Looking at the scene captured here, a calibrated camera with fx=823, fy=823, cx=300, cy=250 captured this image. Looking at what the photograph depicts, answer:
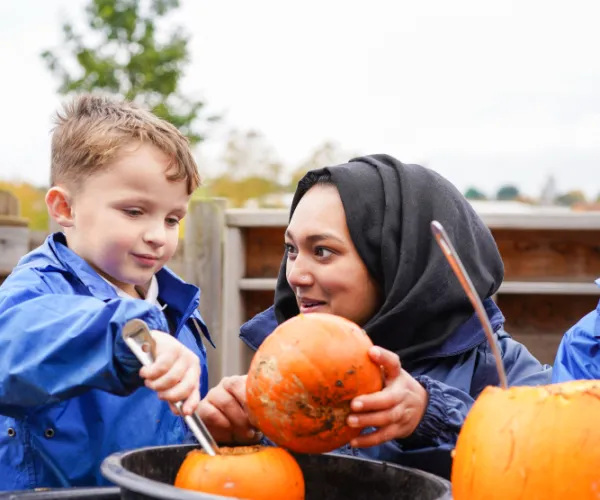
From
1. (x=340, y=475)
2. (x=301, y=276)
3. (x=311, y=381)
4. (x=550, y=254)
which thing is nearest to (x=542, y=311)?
(x=550, y=254)

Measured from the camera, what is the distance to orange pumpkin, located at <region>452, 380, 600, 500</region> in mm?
1109

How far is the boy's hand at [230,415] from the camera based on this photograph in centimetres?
177

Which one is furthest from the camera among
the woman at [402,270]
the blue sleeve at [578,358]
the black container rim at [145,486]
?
the blue sleeve at [578,358]

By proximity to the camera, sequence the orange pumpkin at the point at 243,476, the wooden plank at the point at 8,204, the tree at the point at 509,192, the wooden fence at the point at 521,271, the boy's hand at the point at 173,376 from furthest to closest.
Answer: the tree at the point at 509,192 < the wooden plank at the point at 8,204 < the wooden fence at the point at 521,271 < the boy's hand at the point at 173,376 < the orange pumpkin at the point at 243,476

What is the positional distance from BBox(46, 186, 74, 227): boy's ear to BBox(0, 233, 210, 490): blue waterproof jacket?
0.05 metres

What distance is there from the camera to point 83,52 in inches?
825

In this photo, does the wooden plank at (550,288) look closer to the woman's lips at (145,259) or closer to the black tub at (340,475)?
the woman's lips at (145,259)

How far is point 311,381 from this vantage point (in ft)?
4.64

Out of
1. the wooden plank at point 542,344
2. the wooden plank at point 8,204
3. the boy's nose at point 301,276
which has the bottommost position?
the wooden plank at point 542,344

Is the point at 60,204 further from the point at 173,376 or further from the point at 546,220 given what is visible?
the point at 546,220

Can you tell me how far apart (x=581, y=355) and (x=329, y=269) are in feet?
2.90

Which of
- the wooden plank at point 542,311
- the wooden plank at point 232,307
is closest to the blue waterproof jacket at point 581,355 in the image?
the wooden plank at point 542,311

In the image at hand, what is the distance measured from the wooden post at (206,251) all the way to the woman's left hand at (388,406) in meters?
4.56

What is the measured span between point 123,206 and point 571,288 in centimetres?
365
